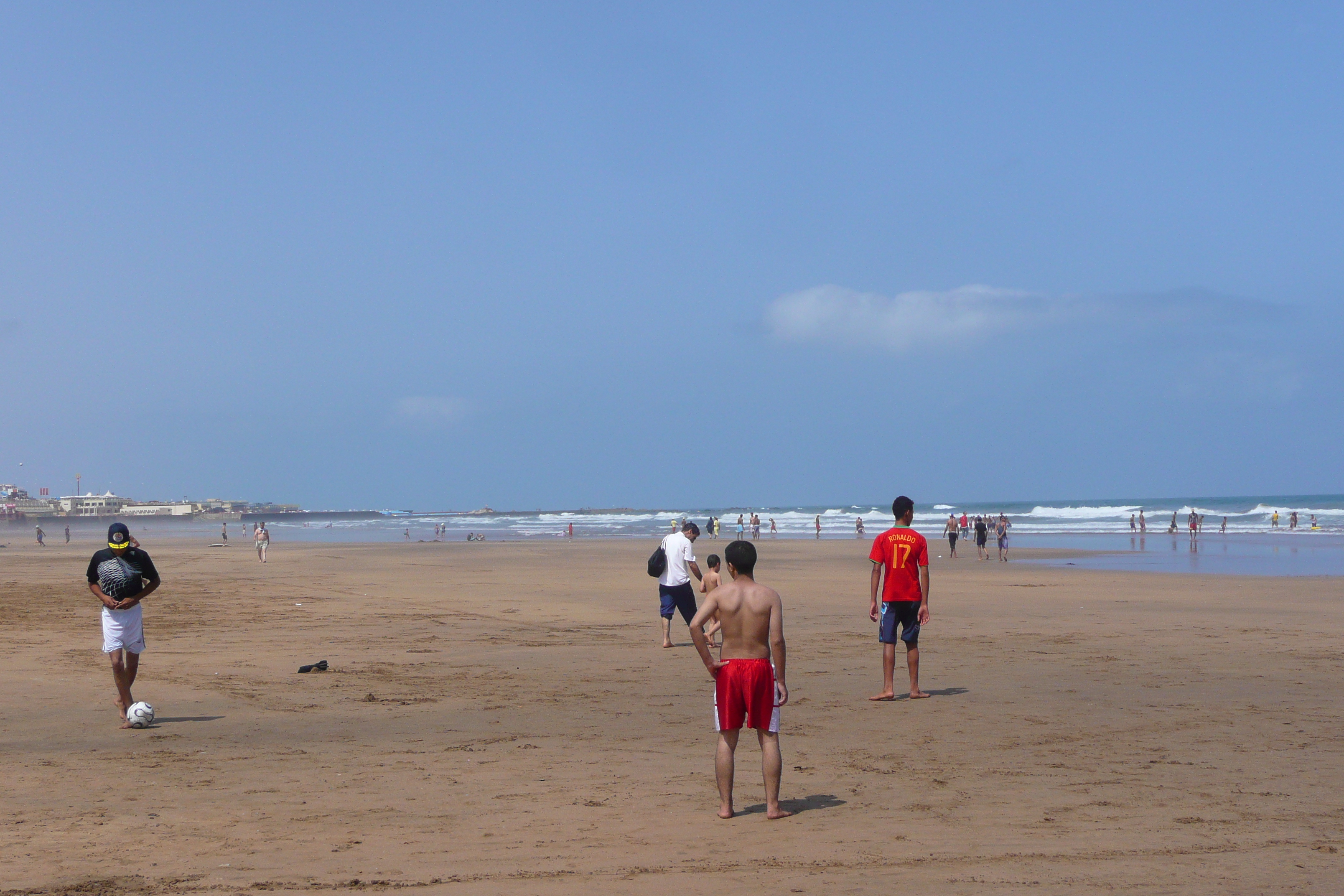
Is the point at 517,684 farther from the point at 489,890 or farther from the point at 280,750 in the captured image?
the point at 489,890

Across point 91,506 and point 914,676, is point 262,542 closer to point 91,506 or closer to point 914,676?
point 914,676

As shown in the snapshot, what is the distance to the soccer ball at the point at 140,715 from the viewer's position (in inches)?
352

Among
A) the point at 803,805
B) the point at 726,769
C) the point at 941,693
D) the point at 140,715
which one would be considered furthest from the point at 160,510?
the point at 726,769

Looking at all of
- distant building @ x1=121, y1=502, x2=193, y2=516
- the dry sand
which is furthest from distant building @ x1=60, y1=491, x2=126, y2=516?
the dry sand

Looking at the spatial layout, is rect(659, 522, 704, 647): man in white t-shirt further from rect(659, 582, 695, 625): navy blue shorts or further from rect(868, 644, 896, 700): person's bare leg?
rect(868, 644, 896, 700): person's bare leg

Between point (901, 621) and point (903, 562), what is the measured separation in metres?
0.58

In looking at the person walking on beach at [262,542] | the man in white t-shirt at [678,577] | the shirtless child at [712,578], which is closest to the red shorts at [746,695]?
the shirtless child at [712,578]

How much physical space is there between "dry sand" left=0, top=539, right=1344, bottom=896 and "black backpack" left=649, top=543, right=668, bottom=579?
1.02 metres

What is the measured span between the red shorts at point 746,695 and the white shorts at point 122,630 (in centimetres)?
550

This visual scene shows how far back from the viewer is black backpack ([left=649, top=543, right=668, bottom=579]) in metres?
13.9

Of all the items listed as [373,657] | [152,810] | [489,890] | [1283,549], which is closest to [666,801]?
[489,890]

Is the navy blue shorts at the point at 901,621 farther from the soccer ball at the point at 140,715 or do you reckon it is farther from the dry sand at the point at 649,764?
the soccer ball at the point at 140,715

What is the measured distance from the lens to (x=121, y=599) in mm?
9188

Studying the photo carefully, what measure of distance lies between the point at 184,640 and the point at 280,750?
25.2ft
